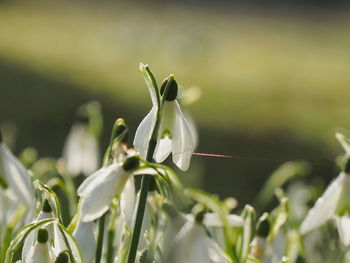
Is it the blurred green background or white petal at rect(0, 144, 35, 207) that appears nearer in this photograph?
white petal at rect(0, 144, 35, 207)

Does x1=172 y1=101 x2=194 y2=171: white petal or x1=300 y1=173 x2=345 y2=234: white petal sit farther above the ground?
x1=172 y1=101 x2=194 y2=171: white petal

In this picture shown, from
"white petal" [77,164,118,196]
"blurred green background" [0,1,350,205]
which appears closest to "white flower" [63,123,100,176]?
"blurred green background" [0,1,350,205]

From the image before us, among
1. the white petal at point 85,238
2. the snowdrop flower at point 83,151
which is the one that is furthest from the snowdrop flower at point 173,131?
the snowdrop flower at point 83,151

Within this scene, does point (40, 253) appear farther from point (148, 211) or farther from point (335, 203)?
point (335, 203)

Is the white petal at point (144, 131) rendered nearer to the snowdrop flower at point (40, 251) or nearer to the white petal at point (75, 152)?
the snowdrop flower at point (40, 251)

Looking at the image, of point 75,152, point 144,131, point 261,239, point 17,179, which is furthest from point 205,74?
point 17,179

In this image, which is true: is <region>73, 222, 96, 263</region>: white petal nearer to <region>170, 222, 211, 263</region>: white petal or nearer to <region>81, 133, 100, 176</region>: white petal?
<region>170, 222, 211, 263</region>: white petal
